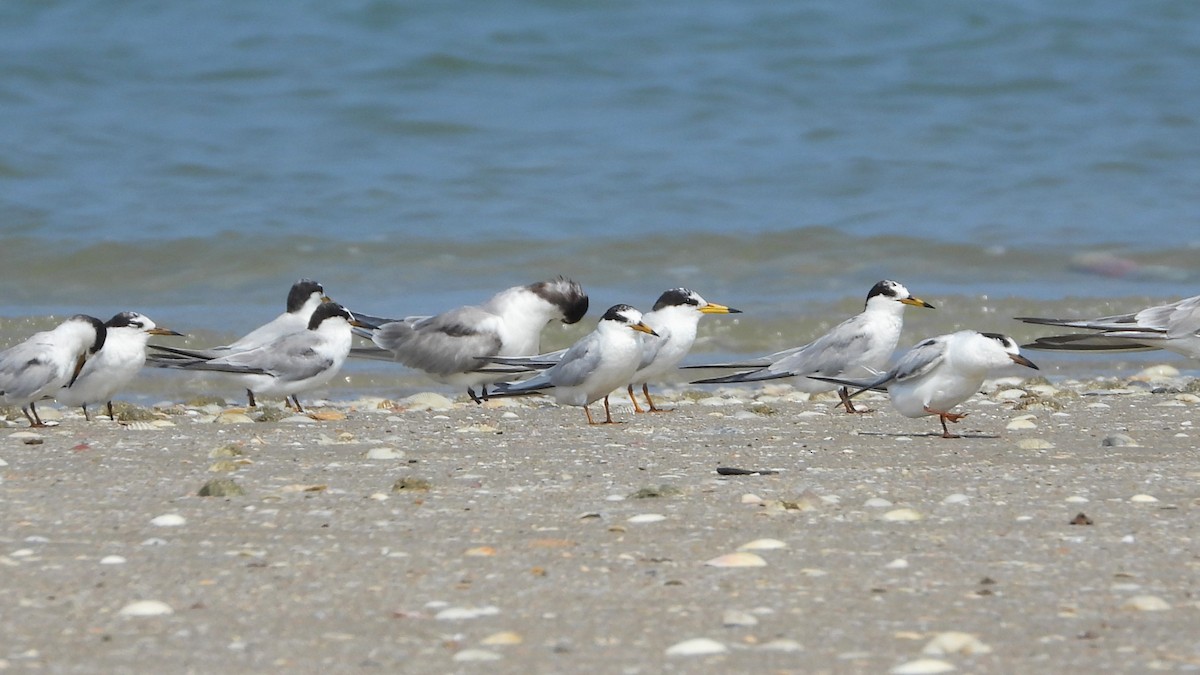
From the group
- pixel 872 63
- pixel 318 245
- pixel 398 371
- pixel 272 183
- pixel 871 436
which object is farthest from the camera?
pixel 872 63

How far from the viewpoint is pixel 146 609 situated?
9.55 feet

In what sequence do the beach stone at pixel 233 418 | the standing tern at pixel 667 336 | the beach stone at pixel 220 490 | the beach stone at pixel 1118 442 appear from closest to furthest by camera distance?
the beach stone at pixel 220 490
the beach stone at pixel 1118 442
the beach stone at pixel 233 418
the standing tern at pixel 667 336

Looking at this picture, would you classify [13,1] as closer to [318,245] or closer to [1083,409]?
[318,245]

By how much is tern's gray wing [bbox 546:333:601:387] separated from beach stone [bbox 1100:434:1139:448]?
78.6 inches

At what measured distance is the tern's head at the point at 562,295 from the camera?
310 inches

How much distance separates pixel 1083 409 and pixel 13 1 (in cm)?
1608

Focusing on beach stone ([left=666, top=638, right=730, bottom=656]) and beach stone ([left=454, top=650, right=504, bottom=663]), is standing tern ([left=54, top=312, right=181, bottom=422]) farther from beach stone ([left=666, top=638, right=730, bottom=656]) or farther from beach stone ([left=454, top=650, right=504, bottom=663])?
beach stone ([left=666, top=638, right=730, bottom=656])

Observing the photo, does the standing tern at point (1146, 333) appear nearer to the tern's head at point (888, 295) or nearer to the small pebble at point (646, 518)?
the tern's head at point (888, 295)

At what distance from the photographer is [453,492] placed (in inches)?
166

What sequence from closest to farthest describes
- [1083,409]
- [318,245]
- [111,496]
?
[111,496]
[1083,409]
[318,245]

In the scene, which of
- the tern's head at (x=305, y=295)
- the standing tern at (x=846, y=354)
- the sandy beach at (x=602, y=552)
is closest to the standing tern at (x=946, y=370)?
the sandy beach at (x=602, y=552)

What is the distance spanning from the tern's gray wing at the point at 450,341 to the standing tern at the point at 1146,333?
2.50 meters

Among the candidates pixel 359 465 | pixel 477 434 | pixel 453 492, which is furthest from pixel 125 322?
pixel 453 492

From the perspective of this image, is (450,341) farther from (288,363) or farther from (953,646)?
(953,646)
